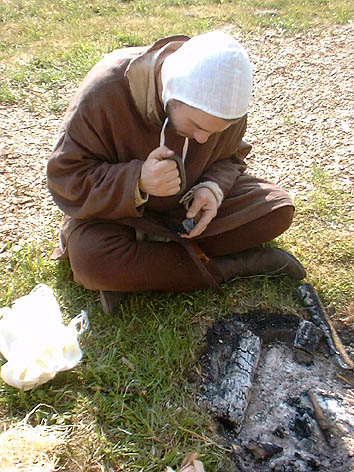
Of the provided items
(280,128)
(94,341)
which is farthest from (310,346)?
(280,128)

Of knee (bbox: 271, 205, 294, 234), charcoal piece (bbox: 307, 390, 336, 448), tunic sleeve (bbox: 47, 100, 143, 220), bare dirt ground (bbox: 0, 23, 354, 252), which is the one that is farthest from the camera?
bare dirt ground (bbox: 0, 23, 354, 252)

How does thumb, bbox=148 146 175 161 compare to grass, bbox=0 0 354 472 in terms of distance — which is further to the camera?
thumb, bbox=148 146 175 161

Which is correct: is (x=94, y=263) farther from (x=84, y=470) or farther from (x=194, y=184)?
(x=84, y=470)

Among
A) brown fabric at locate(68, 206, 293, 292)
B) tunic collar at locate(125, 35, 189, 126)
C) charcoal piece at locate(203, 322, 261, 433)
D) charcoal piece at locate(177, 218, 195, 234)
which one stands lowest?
charcoal piece at locate(203, 322, 261, 433)

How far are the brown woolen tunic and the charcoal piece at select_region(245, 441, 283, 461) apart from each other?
0.92m

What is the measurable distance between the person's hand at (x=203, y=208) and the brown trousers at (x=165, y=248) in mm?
198

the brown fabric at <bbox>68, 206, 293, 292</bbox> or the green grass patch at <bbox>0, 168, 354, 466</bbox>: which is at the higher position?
the brown fabric at <bbox>68, 206, 293, 292</bbox>

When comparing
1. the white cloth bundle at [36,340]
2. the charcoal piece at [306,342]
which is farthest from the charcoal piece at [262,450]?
the white cloth bundle at [36,340]

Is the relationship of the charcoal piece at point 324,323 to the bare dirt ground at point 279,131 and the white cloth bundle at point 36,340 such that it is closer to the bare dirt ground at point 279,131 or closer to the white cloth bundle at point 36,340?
the bare dirt ground at point 279,131

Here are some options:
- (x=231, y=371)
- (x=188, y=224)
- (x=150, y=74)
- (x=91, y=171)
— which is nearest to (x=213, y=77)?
(x=150, y=74)

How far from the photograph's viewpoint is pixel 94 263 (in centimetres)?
275

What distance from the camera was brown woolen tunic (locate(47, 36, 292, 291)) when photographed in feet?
8.33

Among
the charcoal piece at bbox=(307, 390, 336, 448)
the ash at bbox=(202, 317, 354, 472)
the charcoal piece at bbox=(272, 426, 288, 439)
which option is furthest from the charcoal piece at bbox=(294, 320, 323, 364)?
the charcoal piece at bbox=(272, 426, 288, 439)

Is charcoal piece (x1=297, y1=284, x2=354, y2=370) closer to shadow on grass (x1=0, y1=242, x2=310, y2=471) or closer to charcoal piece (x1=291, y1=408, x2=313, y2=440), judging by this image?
shadow on grass (x1=0, y1=242, x2=310, y2=471)
